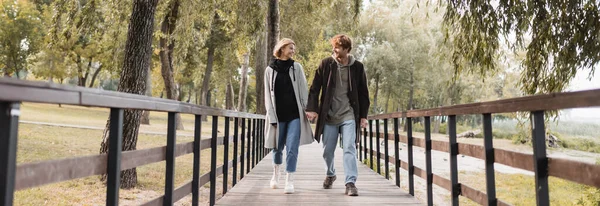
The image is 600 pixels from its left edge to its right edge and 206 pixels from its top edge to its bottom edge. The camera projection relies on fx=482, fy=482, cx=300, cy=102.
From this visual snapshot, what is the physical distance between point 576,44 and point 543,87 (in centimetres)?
68

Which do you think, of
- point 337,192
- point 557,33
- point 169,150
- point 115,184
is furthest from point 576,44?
point 115,184

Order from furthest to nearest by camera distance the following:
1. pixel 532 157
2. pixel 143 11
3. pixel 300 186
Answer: pixel 143 11
pixel 300 186
pixel 532 157

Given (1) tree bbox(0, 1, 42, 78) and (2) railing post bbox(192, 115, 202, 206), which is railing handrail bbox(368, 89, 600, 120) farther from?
(1) tree bbox(0, 1, 42, 78)

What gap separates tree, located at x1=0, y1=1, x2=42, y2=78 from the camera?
28625mm

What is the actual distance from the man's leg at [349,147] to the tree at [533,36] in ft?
7.79

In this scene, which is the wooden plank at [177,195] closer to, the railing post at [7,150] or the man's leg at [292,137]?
the railing post at [7,150]

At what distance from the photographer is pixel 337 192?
5.47 m

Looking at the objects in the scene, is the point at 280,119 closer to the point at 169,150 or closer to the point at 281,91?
the point at 281,91

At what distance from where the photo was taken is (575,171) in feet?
7.23

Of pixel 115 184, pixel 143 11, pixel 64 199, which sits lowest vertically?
pixel 64 199

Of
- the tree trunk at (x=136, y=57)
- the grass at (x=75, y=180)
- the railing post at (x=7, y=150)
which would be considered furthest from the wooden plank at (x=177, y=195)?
the tree trunk at (x=136, y=57)

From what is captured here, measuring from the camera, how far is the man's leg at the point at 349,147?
16.5 feet

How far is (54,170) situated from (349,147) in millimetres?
3569

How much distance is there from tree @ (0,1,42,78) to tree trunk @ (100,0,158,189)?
2566cm
